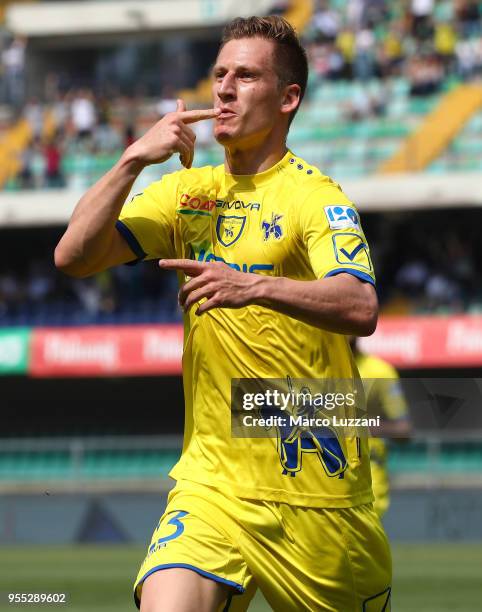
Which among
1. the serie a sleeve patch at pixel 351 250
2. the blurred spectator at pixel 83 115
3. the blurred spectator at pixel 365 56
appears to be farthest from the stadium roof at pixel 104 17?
the serie a sleeve patch at pixel 351 250

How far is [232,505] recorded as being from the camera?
4.60 m

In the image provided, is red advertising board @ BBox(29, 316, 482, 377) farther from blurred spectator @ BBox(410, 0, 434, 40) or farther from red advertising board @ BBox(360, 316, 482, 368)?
blurred spectator @ BBox(410, 0, 434, 40)

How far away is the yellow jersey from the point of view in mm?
4637

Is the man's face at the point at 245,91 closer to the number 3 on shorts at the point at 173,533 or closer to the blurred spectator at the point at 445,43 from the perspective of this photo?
the number 3 on shorts at the point at 173,533

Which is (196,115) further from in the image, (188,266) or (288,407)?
(288,407)

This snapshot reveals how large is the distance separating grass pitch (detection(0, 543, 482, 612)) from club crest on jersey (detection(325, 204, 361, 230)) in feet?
22.6

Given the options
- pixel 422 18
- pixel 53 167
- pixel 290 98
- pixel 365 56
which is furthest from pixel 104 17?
pixel 290 98

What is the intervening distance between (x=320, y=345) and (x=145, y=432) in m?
23.4

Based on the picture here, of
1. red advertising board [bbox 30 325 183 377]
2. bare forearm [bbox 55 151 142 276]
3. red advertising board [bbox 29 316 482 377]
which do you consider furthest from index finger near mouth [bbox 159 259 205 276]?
red advertising board [bbox 30 325 183 377]

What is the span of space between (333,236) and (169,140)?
2.13ft

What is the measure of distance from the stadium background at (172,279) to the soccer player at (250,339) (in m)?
14.4

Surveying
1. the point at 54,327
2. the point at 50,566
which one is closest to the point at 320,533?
the point at 50,566

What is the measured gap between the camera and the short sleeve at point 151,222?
480cm

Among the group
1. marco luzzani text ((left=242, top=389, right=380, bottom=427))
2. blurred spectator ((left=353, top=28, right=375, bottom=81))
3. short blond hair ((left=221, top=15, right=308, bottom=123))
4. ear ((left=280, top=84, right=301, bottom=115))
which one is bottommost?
marco luzzani text ((left=242, top=389, right=380, bottom=427))
